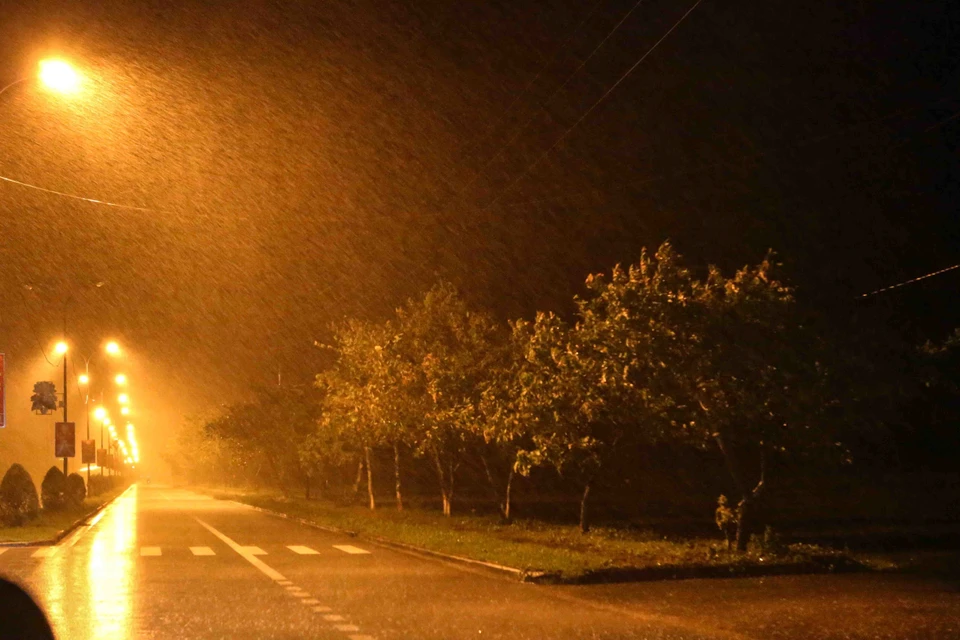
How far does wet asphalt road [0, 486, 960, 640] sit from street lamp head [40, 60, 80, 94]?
8.46 meters

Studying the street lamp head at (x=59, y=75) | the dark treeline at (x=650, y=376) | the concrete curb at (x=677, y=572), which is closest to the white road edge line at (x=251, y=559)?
the concrete curb at (x=677, y=572)

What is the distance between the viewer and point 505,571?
19.7 metres

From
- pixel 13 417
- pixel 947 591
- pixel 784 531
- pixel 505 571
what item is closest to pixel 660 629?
pixel 947 591

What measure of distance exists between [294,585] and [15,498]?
72.5ft

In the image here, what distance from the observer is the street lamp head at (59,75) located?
19094mm

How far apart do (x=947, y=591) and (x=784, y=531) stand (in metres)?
15.6

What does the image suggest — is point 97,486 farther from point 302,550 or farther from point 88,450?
point 302,550

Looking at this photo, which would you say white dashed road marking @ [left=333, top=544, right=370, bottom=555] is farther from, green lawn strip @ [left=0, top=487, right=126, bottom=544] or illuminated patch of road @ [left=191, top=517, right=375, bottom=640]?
green lawn strip @ [left=0, top=487, right=126, bottom=544]

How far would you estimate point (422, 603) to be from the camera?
50.3 feet

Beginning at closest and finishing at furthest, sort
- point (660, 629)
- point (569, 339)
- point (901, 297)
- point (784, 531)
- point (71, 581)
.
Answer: point (660, 629) < point (71, 581) < point (569, 339) < point (784, 531) < point (901, 297)

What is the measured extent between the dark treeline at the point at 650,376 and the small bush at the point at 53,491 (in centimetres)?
1304

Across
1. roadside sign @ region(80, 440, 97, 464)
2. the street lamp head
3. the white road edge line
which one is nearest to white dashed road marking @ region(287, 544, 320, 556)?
the white road edge line

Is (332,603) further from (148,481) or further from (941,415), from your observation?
(148,481)

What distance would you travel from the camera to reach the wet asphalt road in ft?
41.3
